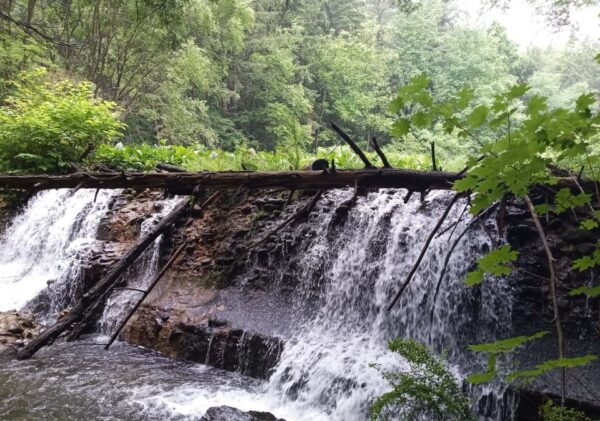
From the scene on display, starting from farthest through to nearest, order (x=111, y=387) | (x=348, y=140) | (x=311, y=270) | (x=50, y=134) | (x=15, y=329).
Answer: (x=50, y=134) < (x=311, y=270) < (x=15, y=329) < (x=111, y=387) < (x=348, y=140)

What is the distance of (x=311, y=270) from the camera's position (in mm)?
6633

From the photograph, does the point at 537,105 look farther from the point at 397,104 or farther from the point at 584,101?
the point at 397,104

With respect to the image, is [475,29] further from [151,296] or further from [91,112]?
[151,296]

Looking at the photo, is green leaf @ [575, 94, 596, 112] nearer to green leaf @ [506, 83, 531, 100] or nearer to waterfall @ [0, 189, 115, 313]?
green leaf @ [506, 83, 531, 100]

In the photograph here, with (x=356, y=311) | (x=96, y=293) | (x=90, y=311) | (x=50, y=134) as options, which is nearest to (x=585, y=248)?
(x=356, y=311)

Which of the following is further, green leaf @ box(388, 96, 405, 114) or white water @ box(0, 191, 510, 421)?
white water @ box(0, 191, 510, 421)

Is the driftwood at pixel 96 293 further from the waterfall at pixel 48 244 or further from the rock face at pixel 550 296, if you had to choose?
the rock face at pixel 550 296

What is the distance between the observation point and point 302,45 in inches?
1057

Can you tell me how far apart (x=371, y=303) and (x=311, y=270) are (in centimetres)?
107

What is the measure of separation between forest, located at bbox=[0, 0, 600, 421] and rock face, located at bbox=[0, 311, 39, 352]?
0.13ft

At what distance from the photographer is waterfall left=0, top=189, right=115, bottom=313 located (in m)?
7.97

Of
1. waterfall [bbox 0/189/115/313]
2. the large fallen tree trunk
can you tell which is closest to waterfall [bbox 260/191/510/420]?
the large fallen tree trunk

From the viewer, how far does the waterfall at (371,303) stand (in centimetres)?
498

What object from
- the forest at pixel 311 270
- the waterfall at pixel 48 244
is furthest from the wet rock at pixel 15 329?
the waterfall at pixel 48 244
